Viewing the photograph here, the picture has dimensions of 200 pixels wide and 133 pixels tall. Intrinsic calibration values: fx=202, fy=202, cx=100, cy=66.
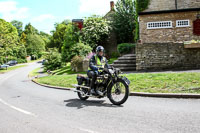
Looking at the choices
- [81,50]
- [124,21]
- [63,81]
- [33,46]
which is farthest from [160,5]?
[33,46]

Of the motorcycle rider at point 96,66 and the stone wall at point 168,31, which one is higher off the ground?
the stone wall at point 168,31

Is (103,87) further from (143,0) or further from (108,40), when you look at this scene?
(108,40)

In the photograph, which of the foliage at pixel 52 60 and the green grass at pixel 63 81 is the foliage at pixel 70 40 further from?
the green grass at pixel 63 81

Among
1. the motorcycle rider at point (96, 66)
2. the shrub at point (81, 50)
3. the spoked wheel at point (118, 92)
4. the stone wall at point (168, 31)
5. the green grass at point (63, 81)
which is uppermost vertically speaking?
the stone wall at point (168, 31)

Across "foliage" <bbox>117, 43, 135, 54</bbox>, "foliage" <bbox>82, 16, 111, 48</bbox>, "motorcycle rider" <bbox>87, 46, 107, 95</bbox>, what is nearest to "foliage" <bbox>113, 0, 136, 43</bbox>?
"foliage" <bbox>82, 16, 111, 48</bbox>

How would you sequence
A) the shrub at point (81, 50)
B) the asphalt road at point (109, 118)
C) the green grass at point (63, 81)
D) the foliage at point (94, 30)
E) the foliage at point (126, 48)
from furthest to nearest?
the foliage at point (94, 30), the shrub at point (81, 50), the foliage at point (126, 48), the green grass at point (63, 81), the asphalt road at point (109, 118)

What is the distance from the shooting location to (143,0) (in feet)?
70.7

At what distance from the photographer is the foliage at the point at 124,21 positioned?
97.6 feet

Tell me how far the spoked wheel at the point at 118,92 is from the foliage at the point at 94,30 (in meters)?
21.6

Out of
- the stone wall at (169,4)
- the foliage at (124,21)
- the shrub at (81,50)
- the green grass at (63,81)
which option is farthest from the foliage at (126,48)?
the green grass at (63,81)

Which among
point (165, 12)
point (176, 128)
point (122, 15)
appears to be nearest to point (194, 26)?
point (165, 12)

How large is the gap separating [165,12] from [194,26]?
322 centimetres

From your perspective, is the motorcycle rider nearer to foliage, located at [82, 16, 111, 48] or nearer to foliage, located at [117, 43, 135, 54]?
foliage, located at [117, 43, 135, 54]

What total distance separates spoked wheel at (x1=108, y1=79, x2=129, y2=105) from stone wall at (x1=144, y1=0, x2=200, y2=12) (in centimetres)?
1691
